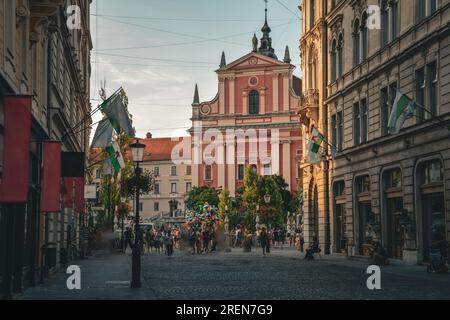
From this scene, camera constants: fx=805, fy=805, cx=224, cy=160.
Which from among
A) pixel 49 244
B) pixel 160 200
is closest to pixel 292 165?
pixel 160 200

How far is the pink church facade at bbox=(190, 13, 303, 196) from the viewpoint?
97938mm

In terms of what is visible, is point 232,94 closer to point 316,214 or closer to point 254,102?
point 254,102

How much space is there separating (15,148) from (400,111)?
15413mm

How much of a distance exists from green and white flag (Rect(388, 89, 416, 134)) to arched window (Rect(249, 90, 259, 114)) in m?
72.9

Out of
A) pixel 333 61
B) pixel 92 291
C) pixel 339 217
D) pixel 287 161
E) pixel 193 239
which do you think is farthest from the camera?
pixel 287 161

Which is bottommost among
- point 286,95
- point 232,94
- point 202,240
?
point 202,240

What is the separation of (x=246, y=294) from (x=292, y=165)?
264 ft

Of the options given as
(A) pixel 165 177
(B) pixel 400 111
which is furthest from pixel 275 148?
(B) pixel 400 111

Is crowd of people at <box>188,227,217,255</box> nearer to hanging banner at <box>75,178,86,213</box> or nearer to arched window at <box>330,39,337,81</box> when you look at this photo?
arched window at <box>330,39,337,81</box>

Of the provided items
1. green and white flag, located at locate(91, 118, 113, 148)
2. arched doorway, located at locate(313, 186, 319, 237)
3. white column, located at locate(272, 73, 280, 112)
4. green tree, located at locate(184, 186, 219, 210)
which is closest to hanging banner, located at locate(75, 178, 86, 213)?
green and white flag, located at locate(91, 118, 113, 148)

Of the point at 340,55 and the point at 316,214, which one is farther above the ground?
the point at 340,55

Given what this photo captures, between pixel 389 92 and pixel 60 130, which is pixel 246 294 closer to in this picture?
pixel 60 130

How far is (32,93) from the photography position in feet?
67.5

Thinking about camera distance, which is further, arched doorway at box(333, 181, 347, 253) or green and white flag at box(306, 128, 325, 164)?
arched doorway at box(333, 181, 347, 253)
